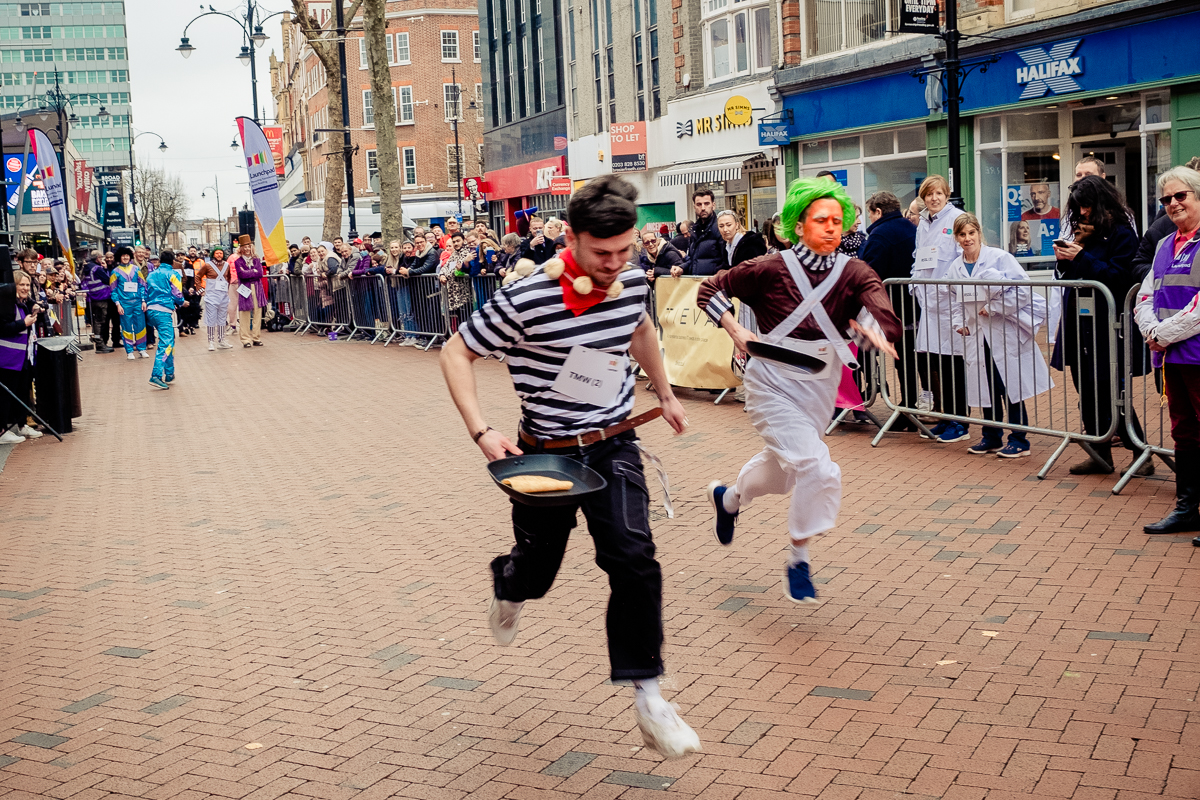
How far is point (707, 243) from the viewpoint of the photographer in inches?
490

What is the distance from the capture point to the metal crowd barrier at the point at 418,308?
2006 centimetres

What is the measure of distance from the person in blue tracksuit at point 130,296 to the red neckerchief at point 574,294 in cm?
1971

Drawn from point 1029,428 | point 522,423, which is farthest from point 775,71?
point 522,423

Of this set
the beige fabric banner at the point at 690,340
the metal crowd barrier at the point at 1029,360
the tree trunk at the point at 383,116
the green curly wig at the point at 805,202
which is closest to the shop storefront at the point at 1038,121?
the beige fabric banner at the point at 690,340

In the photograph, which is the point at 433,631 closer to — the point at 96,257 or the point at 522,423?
the point at 522,423

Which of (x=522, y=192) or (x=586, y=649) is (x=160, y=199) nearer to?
(x=522, y=192)

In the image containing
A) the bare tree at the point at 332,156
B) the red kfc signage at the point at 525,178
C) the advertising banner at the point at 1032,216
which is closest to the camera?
the advertising banner at the point at 1032,216

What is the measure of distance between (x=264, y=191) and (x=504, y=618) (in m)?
21.9

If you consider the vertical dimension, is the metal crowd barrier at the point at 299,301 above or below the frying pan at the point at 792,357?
above

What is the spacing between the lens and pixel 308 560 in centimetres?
680

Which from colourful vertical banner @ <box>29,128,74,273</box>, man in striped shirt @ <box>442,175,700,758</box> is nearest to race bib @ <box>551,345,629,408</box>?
man in striped shirt @ <box>442,175,700,758</box>

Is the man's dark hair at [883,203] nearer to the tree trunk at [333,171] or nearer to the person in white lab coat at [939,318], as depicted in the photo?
the person in white lab coat at [939,318]

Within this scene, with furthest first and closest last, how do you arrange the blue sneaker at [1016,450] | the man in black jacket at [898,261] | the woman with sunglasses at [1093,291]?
1. the man in black jacket at [898,261]
2. the blue sneaker at [1016,450]
3. the woman with sunglasses at [1093,291]

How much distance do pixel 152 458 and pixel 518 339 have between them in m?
7.99
